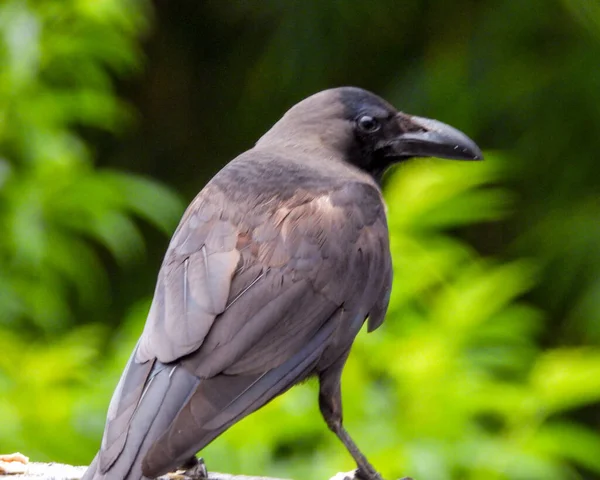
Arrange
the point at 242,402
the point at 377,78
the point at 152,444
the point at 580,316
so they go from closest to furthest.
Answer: the point at 152,444
the point at 242,402
the point at 580,316
the point at 377,78

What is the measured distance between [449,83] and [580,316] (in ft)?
4.04

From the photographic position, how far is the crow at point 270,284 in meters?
2.54

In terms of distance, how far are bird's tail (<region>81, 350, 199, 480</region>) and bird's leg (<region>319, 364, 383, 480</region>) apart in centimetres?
52

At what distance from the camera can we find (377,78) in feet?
20.1

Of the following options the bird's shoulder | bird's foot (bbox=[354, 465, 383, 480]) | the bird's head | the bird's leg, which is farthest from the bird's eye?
bird's foot (bbox=[354, 465, 383, 480])

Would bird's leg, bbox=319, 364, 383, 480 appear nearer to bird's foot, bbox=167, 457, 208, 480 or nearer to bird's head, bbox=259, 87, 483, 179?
bird's foot, bbox=167, 457, 208, 480

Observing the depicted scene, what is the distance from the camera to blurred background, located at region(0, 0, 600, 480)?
3863 millimetres

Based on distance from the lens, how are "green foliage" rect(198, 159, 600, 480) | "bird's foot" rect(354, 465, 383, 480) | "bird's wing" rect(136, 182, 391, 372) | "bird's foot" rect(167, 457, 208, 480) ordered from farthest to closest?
"green foliage" rect(198, 159, 600, 480) < "bird's foot" rect(354, 465, 383, 480) < "bird's foot" rect(167, 457, 208, 480) < "bird's wing" rect(136, 182, 391, 372)

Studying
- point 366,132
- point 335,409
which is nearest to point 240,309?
point 335,409

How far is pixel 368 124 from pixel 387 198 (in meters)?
1.00

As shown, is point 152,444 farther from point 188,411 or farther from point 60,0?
point 60,0

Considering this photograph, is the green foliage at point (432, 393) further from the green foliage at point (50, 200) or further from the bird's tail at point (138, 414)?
the bird's tail at point (138, 414)

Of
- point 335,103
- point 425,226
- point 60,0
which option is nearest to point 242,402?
point 335,103

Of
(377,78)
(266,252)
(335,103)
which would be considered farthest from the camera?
(377,78)
